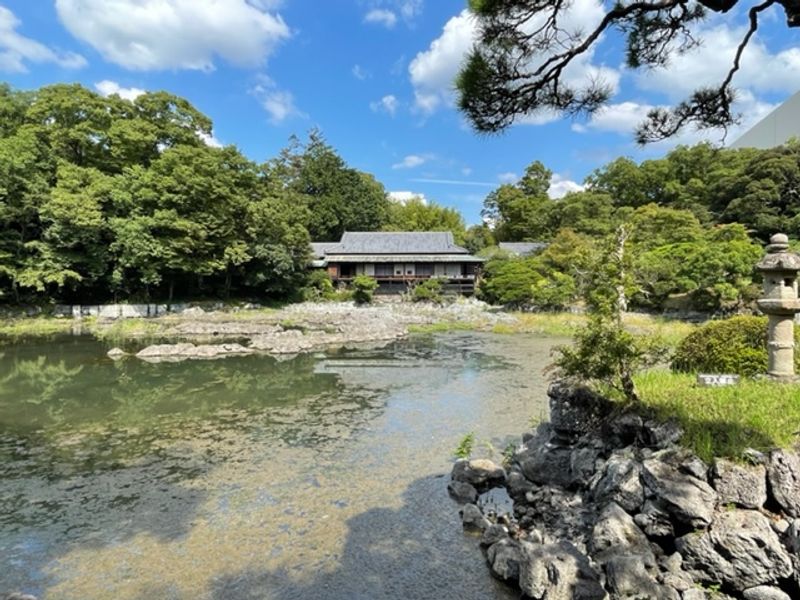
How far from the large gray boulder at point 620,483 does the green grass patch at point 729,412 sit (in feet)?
1.63

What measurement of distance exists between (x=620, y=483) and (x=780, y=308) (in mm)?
2886

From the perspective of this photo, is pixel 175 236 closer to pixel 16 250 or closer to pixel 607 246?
pixel 16 250

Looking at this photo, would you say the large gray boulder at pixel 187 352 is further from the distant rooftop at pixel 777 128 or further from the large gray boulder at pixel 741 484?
the distant rooftop at pixel 777 128

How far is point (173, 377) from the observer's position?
12.0 m

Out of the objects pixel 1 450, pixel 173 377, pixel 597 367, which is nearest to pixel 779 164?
pixel 597 367

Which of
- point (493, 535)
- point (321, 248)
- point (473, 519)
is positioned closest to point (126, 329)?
point (321, 248)

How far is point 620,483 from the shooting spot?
4.13m

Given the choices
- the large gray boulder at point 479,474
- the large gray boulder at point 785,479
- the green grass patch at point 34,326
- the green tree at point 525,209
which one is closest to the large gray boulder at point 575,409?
the large gray boulder at point 479,474

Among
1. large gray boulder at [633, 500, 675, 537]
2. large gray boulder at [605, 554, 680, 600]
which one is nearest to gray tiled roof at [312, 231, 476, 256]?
large gray boulder at [633, 500, 675, 537]

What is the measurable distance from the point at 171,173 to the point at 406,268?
48.8 ft

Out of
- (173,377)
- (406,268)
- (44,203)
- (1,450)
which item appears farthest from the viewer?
(406,268)

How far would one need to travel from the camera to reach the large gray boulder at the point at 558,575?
10.8ft

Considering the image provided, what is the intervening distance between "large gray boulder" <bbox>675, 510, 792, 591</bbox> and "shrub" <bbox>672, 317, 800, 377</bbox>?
3.14 m

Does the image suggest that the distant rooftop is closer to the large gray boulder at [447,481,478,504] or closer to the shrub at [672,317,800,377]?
the shrub at [672,317,800,377]
